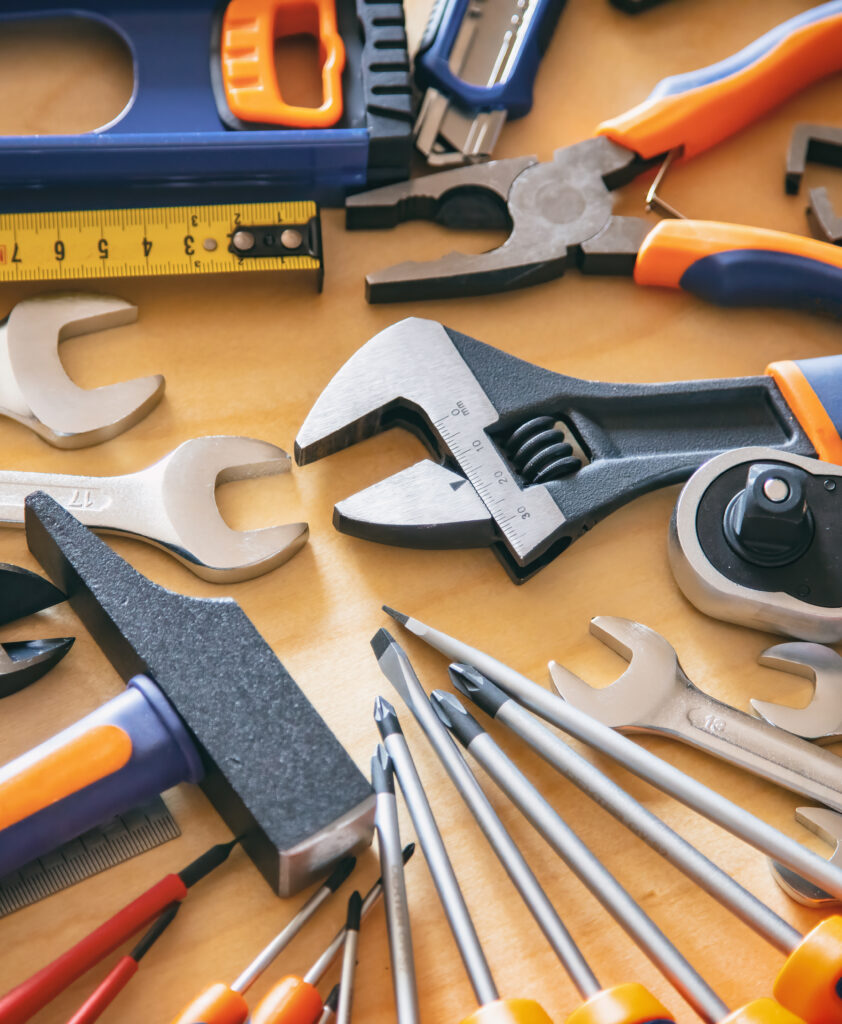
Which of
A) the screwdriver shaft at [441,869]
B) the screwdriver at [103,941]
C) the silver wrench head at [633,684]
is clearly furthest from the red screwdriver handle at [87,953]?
the silver wrench head at [633,684]

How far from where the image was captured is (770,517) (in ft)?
3.60

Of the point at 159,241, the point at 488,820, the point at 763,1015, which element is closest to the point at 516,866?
the point at 488,820

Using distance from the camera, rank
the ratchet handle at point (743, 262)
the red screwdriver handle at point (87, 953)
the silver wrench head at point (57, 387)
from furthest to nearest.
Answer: the ratchet handle at point (743, 262)
the silver wrench head at point (57, 387)
the red screwdriver handle at point (87, 953)

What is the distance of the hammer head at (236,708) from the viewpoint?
0.92 m

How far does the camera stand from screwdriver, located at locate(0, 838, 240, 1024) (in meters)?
0.86

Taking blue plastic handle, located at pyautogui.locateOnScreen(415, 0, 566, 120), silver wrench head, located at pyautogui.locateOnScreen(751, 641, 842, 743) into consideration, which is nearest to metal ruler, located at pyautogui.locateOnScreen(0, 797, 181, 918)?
silver wrench head, located at pyautogui.locateOnScreen(751, 641, 842, 743)

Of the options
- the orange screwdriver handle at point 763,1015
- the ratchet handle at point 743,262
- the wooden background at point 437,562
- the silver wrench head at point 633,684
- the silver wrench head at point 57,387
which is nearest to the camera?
the orange screwdriver handle at point 763,1015

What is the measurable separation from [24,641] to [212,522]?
0.81 feet

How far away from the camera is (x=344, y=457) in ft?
4.09

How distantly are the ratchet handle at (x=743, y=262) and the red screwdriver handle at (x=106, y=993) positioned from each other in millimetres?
1066

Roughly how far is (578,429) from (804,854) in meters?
0.57

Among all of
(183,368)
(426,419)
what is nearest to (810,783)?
(426,419)

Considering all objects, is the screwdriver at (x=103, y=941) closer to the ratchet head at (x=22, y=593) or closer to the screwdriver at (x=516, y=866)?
the screwdriver at (x=516, y=866)

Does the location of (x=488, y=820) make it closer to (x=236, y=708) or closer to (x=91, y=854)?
(x=236, y=708)
